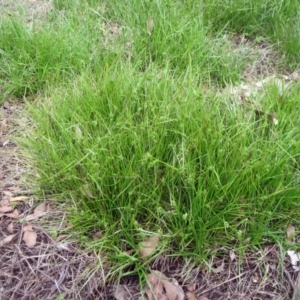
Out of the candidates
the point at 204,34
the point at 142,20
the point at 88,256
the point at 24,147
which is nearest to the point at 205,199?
the point at 88,256

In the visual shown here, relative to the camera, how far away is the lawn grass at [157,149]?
75.5 inches

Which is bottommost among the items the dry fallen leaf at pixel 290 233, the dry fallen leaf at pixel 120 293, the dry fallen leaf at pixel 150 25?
the dry fallen leaf at pixel 120 293

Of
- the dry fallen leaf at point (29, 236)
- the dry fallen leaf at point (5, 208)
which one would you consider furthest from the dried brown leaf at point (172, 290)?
the dry fallen leaf at point (5, 208)

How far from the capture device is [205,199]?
187 cm

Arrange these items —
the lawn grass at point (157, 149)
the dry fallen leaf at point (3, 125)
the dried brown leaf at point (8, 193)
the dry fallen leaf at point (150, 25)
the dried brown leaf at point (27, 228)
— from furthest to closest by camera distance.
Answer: the dry fallen leaf at point (150, 25) < the dry fallen leaf at point (3, 125) < the dried brown leaf at point (8, 193) < the dried brown leaf at point (27, 228) < the lawn grass at point (157, 149)

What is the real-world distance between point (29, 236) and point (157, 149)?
0.78 m

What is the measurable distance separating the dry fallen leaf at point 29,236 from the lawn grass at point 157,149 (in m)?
0.23

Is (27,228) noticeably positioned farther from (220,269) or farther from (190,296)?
(220,269)

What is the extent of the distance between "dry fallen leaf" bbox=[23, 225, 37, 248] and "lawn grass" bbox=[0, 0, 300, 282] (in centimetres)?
23

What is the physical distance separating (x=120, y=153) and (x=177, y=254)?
56 centimetres

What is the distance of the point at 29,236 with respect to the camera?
2.01 meters

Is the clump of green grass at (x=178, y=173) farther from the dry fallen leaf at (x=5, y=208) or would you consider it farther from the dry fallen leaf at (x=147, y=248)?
the dry fallen leaf at (x=5, y=208)

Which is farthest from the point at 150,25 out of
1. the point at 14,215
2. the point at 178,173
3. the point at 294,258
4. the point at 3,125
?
the point at 294,258

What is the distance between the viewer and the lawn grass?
192 centimetres
